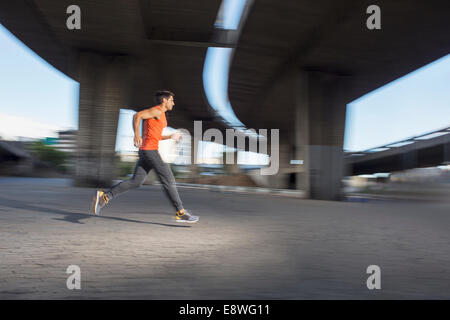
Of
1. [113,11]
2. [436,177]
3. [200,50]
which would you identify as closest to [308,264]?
[113,11]

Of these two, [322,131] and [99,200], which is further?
[322,131]

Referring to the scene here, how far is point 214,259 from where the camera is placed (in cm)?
404

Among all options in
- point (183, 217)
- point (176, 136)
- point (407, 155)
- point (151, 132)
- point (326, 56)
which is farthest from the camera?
point (407, 155)

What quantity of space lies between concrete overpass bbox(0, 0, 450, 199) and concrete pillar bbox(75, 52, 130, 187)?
0.14 ft

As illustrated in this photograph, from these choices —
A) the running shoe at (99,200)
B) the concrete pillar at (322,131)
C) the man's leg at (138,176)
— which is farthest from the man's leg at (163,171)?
the concrete pillar at (322,131)

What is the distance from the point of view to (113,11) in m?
12.6

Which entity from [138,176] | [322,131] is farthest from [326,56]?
[138,176]

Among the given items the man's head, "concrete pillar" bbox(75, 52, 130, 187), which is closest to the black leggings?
the man's head

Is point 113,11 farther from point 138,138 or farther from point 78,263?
point 78,263

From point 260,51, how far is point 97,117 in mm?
7680

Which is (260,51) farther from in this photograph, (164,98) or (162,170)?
(162,170)

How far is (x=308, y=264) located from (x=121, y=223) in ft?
11.6

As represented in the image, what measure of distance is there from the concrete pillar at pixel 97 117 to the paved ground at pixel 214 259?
1062 centimetres
